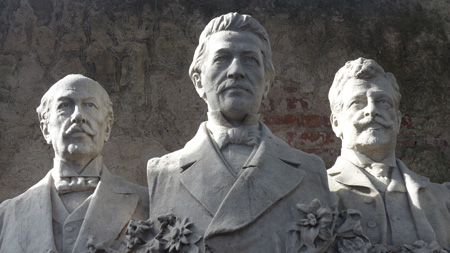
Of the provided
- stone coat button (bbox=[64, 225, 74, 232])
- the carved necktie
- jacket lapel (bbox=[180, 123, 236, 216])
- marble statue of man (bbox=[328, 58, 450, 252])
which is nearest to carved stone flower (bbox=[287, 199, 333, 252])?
jacket lapel (bbox=[180, 123, 236, 216])

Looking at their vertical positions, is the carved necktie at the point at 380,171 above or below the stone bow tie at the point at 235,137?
below

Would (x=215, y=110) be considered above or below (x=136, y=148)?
above

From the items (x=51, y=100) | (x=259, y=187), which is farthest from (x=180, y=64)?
(x=259, y=187)

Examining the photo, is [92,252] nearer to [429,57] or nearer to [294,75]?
[294,75]

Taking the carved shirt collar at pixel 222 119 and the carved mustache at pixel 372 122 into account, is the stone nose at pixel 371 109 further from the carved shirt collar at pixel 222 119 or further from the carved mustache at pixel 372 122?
the carved shirt collar at pixel 222 119

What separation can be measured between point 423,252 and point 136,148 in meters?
3.01

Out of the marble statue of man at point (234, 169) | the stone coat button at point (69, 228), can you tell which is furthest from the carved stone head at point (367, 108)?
the stone coat button at point (69, 228)

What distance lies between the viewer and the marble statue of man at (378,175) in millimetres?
6902


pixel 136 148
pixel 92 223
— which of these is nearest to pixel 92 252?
pixel 92 223

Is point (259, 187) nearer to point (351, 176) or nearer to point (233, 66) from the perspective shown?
point (233, 66)

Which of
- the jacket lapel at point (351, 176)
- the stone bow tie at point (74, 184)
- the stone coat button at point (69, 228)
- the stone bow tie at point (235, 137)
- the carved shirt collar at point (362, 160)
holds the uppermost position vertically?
the stone bow tie at point (235, 137)

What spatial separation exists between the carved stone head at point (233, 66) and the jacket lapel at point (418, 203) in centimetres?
100

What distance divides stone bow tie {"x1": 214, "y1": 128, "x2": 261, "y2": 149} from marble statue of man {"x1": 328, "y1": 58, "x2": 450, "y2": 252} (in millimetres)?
718

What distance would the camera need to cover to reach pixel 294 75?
9477 mm
